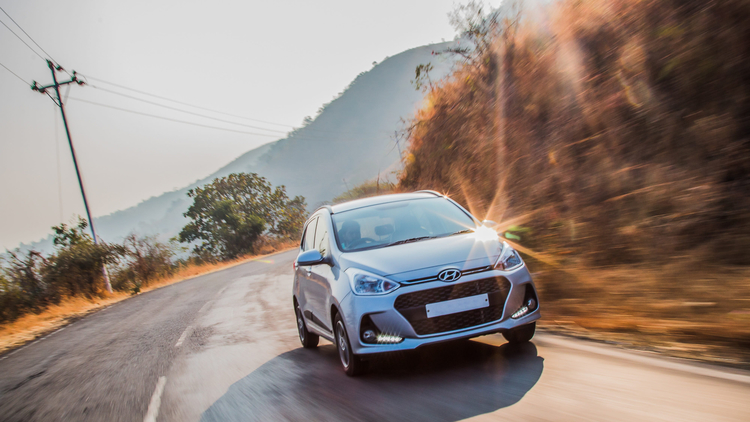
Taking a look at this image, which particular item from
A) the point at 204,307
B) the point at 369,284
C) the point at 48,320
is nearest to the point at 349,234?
the point at 369,284

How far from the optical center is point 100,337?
12.4 m

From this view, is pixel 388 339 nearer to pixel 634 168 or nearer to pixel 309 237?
pixel 309 237

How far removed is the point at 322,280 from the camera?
6.20 metres

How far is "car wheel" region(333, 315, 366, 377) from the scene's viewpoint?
5.37 m

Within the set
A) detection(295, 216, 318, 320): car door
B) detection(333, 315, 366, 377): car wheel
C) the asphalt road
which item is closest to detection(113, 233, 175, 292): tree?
the asphalt road

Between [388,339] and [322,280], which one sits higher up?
[322,280]

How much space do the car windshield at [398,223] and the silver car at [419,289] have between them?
0.02 metres

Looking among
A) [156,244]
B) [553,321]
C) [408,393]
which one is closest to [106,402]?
[408,393]

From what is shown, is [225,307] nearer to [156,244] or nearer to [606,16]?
[606,16]

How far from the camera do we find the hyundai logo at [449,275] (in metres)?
4.91

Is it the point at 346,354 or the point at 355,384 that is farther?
the point at 346,354

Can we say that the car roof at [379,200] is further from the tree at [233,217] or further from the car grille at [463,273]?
the tree at [233,217]

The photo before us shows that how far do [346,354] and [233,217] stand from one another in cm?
4974

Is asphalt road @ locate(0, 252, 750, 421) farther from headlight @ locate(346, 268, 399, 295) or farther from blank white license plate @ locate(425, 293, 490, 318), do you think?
headlight @ locate(346, 268, 399, 295)
